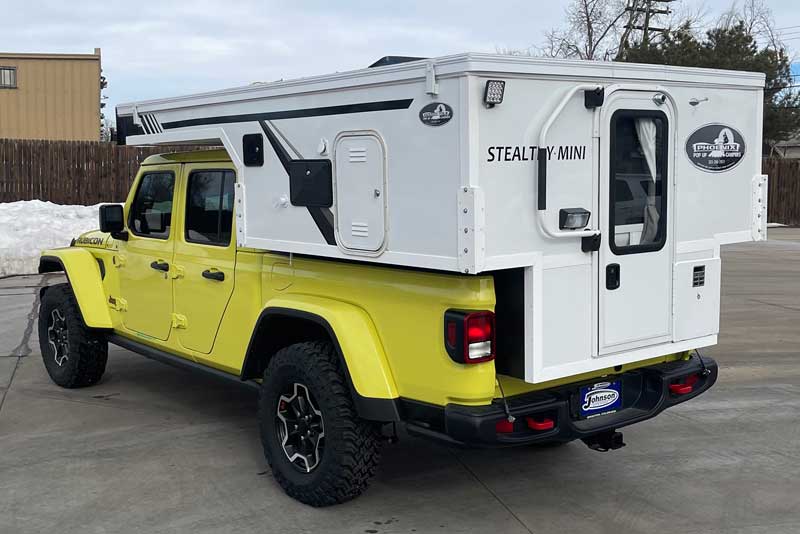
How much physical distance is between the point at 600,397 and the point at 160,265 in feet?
10.6

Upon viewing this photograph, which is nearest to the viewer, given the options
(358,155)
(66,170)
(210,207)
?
(358,155)

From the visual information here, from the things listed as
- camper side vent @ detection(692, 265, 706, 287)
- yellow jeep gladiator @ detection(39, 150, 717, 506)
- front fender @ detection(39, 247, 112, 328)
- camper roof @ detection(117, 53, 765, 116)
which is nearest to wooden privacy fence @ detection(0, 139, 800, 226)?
front fender @ detection(39, 247, 112, 328)

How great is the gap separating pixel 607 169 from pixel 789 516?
83.7 inches

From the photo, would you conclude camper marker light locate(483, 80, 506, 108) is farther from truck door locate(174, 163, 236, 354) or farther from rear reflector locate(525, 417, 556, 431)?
truck door locate(174, 163, 236, 354)

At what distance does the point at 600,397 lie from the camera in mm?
4582

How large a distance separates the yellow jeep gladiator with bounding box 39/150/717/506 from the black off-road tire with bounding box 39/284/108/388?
0.70 meters

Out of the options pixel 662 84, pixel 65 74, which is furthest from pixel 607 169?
pixel 65 74

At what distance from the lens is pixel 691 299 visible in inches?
191

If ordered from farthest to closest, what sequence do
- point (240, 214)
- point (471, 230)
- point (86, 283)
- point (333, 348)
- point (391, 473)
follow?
point (86, 283)
point (391, 473)
point (240, 214)
point (333, 348)
point (471, 230)

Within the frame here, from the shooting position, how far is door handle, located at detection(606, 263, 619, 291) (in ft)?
14.6

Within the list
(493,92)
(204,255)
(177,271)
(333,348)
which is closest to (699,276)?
(493,92)

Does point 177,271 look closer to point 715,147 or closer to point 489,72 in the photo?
point 489,72

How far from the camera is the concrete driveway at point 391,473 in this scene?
4.66 meters

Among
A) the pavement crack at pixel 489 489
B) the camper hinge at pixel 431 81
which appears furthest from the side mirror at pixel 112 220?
the camper hinge at pixel 431 81
